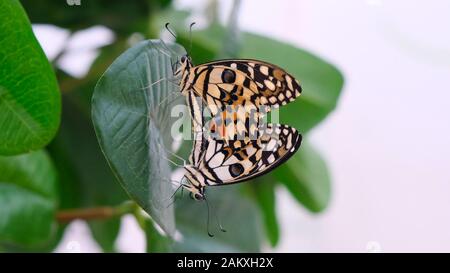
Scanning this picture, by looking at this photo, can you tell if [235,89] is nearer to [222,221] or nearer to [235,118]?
[235,118]

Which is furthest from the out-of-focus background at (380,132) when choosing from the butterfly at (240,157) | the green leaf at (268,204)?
the butterfly at (240,157)

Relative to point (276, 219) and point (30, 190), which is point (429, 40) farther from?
point (30, 190)

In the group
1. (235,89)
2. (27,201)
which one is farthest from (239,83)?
(27,201)

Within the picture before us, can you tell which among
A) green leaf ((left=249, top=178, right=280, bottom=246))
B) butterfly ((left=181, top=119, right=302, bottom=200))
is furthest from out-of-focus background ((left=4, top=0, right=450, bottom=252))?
butterfly ((left=181, top=119, right=302, bottom=200))

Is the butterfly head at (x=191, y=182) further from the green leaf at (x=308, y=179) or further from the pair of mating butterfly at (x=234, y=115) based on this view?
the green leaf at (x=308, y=179)

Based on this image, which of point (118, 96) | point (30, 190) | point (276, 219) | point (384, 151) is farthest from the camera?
point (384, 151)

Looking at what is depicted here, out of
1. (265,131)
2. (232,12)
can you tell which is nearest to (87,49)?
(232,12)
